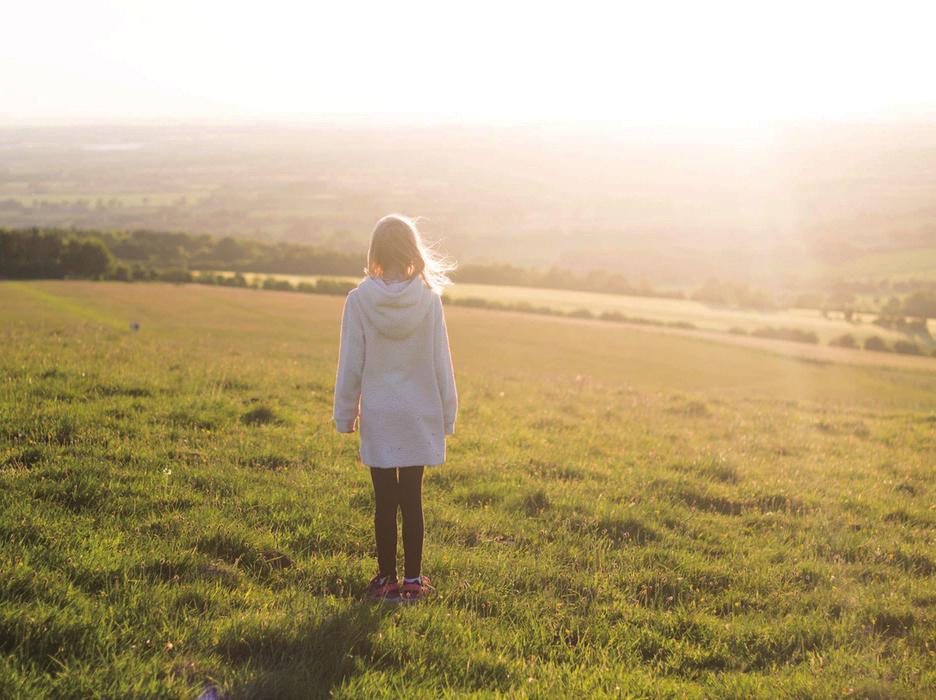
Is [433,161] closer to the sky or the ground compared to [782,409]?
closer to the sky

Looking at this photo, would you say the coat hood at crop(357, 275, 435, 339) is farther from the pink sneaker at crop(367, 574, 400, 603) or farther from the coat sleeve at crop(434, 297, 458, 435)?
the pink sneaker at crop(367, 574, 400, 603)

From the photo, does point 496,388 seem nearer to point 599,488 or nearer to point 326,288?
point 599,488

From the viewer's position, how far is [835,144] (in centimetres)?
6612

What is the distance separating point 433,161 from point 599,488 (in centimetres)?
8601

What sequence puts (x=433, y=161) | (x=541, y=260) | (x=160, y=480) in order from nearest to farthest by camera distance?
(x=160, y=480)
(x=541, y=260)
(x=433, y=161)

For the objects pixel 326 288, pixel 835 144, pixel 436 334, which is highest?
pixel 835 144

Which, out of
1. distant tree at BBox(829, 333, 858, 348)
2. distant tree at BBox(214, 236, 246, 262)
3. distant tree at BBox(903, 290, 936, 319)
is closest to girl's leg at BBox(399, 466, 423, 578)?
distant tree at BBox(829, 333, 858, 348)

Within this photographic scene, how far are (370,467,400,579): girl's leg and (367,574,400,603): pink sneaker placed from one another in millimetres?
62

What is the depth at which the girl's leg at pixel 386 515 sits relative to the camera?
498 centimetres

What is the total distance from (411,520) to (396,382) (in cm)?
91

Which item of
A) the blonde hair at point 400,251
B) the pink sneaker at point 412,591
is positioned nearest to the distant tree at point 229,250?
the blonde hair at point 400,251

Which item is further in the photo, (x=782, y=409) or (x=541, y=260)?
(x=541, y=260)

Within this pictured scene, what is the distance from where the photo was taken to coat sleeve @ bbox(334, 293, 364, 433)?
16.0ft

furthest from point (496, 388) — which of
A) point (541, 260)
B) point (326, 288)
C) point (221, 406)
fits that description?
point (541, 260)
